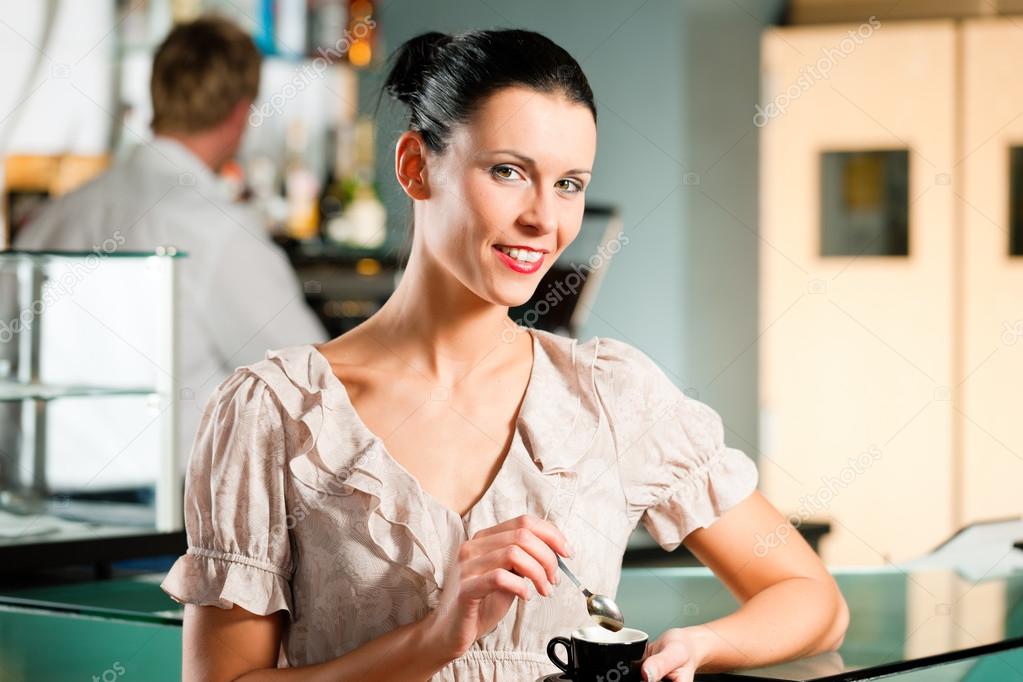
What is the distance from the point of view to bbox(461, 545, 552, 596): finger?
1.11m

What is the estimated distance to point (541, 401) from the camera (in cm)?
141

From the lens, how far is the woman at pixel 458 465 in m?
1.28

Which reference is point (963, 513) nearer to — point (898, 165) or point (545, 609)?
point (898, 165)

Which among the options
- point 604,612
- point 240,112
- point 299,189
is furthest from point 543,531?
point 299,189

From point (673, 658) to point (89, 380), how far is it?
1.16m

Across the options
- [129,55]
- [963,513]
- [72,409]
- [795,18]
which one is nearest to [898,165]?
[795,18]

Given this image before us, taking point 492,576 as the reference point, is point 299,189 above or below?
above

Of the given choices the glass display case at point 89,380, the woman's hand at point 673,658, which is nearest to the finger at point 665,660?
the woman's hand at point 673,658

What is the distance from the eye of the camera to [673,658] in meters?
1.17

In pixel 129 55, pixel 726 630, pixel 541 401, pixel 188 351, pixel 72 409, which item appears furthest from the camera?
pixel 129 55

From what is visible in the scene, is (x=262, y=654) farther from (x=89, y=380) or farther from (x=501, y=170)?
(x=89, y=380)

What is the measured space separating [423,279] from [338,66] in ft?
11.0

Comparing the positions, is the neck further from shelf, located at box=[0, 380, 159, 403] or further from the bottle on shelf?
the bottle on shelf

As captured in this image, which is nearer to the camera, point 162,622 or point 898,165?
point 162,622
